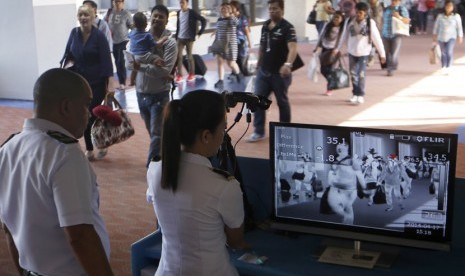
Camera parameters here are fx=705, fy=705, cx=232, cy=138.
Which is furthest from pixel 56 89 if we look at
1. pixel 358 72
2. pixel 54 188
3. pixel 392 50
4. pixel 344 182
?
pixel 392 50

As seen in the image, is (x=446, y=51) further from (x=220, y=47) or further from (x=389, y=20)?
(x=220, y=47)

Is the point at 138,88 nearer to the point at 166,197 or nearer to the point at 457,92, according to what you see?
the point at 166,197

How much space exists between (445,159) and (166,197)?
3.24 feet

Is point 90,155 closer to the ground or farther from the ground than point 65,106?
closer to the ground

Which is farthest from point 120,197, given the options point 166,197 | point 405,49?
point 405,49

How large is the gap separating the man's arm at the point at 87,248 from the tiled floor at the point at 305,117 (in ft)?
5.83

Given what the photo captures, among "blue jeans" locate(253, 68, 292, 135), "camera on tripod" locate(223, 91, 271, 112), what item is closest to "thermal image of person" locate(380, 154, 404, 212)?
"camera on tripod" locate(223, 91, 271, 112)

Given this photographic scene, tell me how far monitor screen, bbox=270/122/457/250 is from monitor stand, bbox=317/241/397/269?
2.1 inches

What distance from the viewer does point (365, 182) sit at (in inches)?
104

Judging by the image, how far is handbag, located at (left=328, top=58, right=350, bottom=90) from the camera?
31.9 feet

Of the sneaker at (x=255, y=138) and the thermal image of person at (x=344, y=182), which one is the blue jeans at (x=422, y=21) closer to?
the sneaker at (x=255, y=138)

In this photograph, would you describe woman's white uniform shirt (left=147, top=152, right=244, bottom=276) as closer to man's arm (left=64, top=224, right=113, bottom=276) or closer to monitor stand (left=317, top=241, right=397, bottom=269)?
man's arm (left=64, top=224, right=113, bottom=276)

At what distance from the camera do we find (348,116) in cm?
881

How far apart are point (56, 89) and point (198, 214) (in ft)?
1.94
